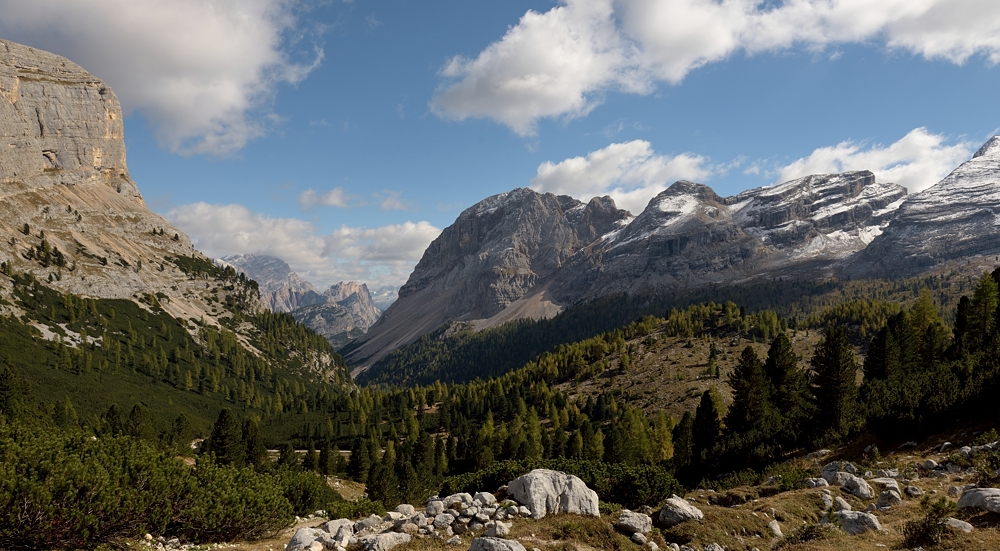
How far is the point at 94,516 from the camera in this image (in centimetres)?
2456

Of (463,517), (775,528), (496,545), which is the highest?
(496,545)

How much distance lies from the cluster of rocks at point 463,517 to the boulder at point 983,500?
56.3ft

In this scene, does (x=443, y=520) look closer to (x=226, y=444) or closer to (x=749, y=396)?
(x=749, y=396)

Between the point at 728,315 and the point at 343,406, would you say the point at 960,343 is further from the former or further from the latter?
the point at 343,406

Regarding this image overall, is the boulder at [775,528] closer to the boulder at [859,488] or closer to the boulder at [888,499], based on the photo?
the boulder at [888,499]

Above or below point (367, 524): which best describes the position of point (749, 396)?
below

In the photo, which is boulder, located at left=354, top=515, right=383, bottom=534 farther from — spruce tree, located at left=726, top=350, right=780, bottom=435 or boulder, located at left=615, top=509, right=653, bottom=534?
spruce tree, located at left=726, top=350, right=780, bottom=435

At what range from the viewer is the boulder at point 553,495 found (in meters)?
26.2

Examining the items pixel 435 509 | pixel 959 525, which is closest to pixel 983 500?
pixel 959 525

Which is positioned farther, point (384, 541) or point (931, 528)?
point (384, 541)

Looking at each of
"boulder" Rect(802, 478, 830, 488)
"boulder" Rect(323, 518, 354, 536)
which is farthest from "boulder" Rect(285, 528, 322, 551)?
"boulder" Rect(802, 478, 830, 488)

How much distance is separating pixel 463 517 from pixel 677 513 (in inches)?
451

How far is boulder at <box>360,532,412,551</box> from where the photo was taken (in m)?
22.9

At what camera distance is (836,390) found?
4981cm
